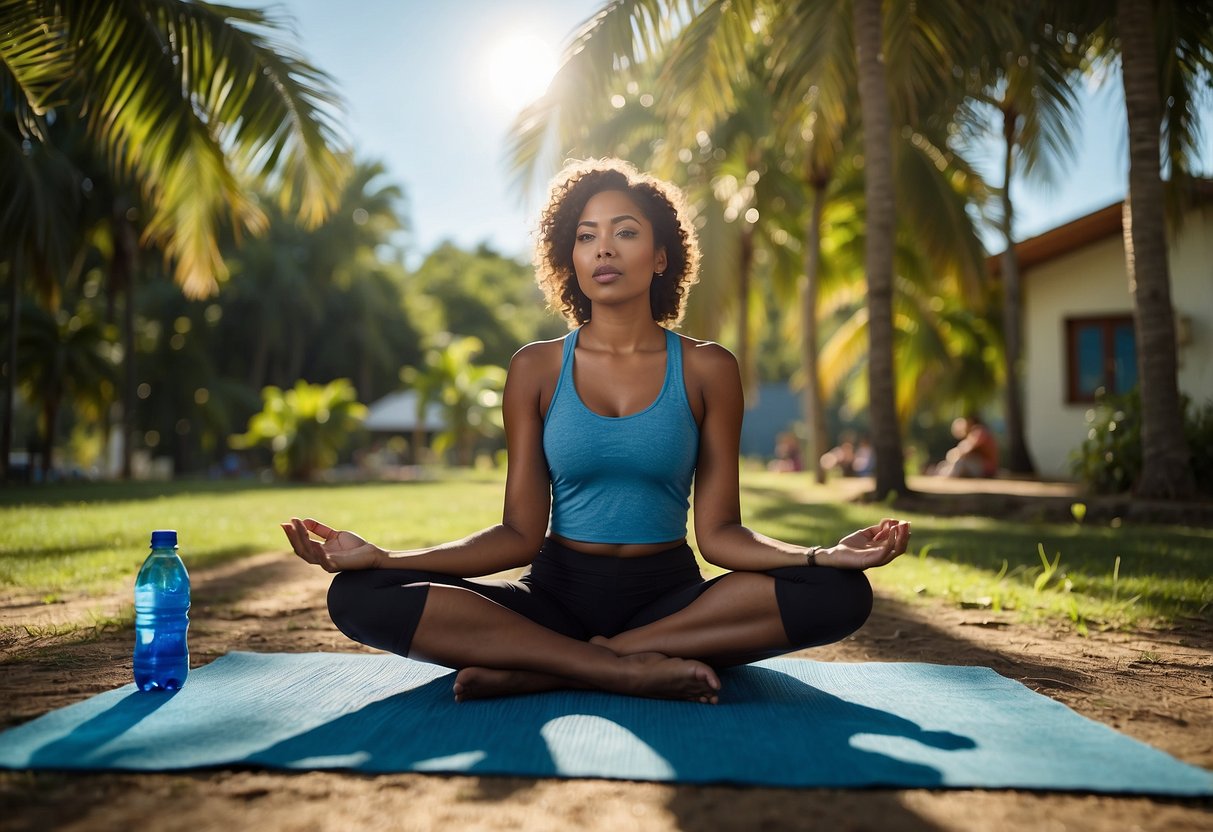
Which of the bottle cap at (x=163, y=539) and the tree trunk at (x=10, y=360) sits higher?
the tree trunk at (x=10, y=360)

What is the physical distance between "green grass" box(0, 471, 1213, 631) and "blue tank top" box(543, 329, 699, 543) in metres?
2.26

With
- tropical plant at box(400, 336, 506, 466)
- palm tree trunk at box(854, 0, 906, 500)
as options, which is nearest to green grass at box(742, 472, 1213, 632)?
palm tree trunk at box(854, 0, 906, 500)

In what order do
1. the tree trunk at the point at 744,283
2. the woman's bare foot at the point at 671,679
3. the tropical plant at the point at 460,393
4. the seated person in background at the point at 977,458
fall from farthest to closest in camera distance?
the tropical plant at the point at 460,393, the tree trunk at the point at 744,283, the seated person in background at the point at 977,458, the woman's bare foot at the point at 671,679

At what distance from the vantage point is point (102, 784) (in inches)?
82.0

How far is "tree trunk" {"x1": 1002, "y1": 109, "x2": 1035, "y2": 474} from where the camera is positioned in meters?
14.9

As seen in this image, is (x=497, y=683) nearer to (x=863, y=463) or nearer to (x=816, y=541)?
(x=816, y=541)

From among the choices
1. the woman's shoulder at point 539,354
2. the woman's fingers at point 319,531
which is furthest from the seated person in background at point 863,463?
the woman's fingers at point 319,531

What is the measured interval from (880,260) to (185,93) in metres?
6.48

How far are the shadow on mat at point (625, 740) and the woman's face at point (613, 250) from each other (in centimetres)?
129

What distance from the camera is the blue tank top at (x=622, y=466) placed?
301 centimetres

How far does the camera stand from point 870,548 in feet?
8.85

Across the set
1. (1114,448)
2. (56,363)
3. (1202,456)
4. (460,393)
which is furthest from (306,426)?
(1202,456)

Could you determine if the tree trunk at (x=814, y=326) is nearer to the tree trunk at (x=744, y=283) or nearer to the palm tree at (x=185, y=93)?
the tree trunk at (x=744, y=283)

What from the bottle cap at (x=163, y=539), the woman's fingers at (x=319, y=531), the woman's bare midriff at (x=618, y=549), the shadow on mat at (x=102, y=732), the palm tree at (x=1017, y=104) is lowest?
the shadow on mat at (x=102, y=732)
